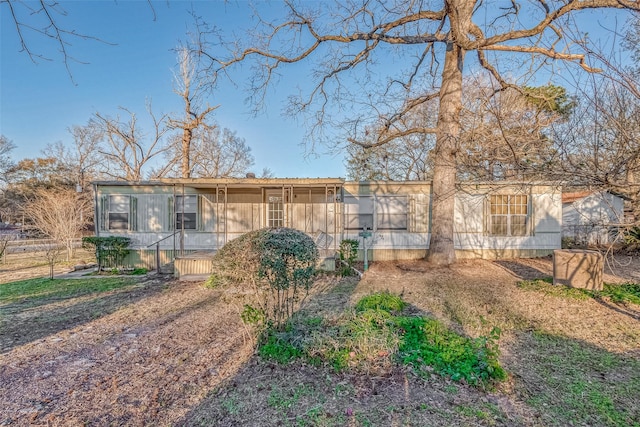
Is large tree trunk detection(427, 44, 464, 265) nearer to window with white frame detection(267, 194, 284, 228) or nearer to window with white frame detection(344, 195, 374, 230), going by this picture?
window with white frame detection(344, 195, 374, 230)

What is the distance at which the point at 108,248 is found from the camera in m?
10.4

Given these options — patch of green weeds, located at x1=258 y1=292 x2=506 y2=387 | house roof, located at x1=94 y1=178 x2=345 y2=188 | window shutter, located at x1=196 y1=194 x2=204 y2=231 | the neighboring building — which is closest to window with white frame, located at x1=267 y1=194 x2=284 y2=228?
house roof, located at x1=94 y1=178 x2=345 y2=188

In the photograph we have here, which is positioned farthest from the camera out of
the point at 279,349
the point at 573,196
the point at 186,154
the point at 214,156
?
the point at 214,156

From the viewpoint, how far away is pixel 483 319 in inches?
199

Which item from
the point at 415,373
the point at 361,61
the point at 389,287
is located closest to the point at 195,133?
the point at 361,61

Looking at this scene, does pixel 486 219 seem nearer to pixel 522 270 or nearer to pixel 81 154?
pixel 522 270

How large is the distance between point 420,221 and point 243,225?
6713 millimetres

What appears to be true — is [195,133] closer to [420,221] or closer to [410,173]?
[410,173]

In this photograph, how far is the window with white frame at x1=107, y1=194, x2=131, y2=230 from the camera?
11.1 meters

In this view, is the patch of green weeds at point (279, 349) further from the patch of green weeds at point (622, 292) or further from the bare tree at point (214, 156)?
the bare tree at point (214, 156)

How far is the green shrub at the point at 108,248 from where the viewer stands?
1015 cm

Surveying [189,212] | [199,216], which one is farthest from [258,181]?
[189,212]

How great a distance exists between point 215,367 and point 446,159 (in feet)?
29.2

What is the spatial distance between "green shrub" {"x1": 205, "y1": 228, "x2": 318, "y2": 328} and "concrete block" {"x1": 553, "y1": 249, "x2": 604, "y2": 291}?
6277 millimetres
